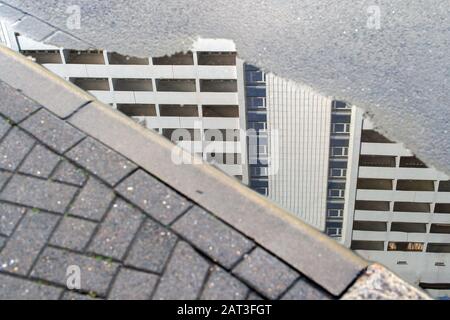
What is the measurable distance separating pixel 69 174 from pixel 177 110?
3.50ft

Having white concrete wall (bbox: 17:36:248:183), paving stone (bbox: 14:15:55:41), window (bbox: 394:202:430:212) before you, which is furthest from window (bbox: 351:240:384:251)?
paving stone (bbox: 14:15:55:41)

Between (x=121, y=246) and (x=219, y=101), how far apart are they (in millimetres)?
1607

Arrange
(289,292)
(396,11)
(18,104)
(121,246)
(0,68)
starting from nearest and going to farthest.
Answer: (289,292), (121,246), (18,104), (0,68), (396,11)

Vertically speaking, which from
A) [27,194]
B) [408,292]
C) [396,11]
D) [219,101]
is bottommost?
[408,292]

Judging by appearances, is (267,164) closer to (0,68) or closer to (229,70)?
(229,70)

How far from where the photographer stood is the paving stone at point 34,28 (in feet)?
16.4

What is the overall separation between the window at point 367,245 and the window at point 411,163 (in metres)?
0.64

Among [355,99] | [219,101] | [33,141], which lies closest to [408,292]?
[355,99]

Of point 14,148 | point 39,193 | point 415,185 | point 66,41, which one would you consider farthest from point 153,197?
point 66,41

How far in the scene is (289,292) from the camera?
2.81m

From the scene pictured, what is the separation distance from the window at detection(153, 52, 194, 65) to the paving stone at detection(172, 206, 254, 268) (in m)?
1.78

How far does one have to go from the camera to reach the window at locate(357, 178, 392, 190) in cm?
371

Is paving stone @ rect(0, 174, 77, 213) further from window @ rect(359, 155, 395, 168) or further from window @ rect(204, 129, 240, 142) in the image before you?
window @ rect(359, 155, 395, 168)

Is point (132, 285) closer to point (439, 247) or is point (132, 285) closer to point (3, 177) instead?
point (3, 177)
